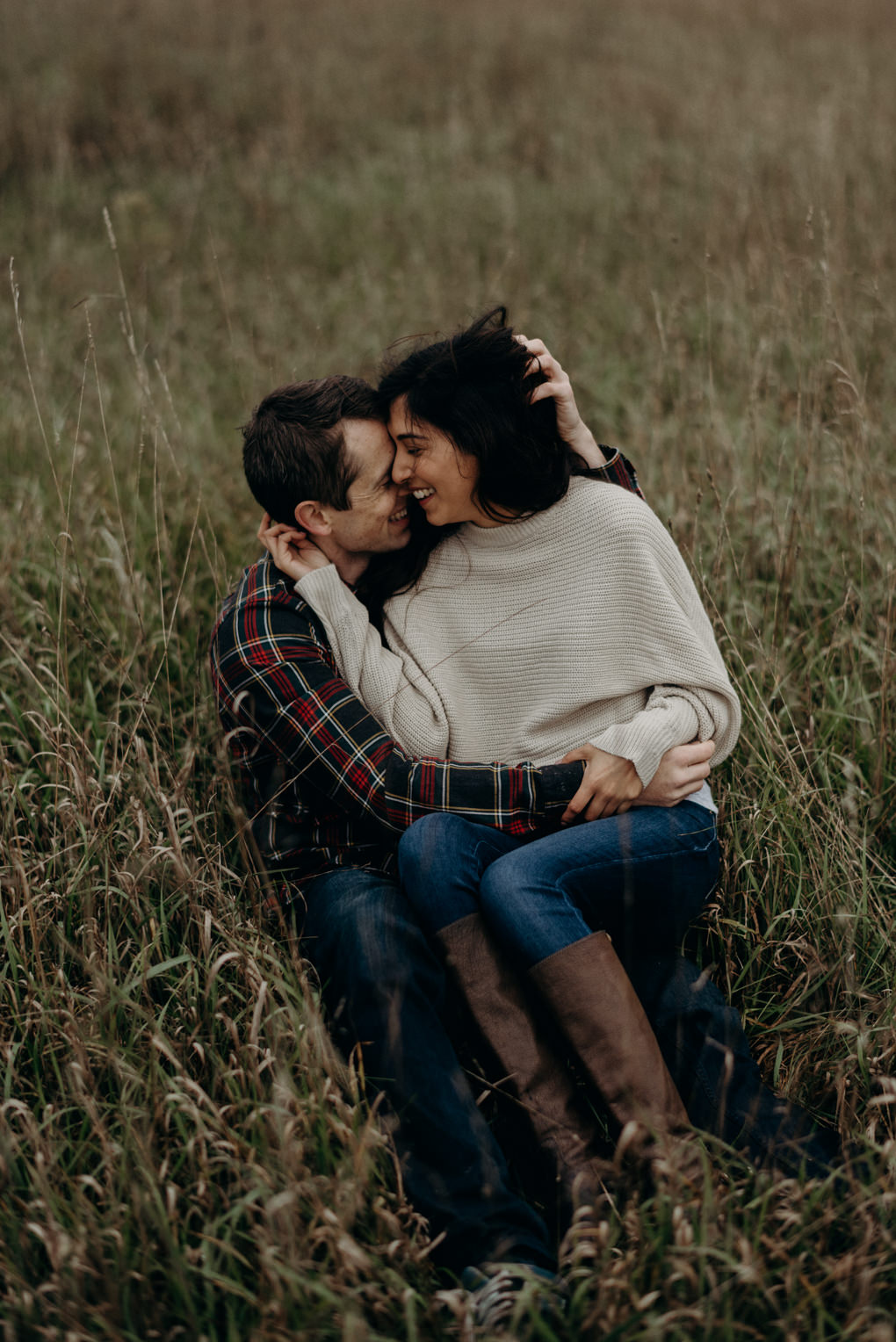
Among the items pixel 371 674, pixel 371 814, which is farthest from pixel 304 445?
pixel 371 814

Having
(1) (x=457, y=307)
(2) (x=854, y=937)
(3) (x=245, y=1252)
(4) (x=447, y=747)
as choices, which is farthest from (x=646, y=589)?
(1) (x=457, y=307)

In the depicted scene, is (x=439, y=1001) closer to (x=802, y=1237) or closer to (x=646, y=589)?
(x=802, y=1237)

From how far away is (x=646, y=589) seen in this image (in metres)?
2.13

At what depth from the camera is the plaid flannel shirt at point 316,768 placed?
205 centimetres

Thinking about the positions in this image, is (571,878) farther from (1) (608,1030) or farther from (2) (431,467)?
(2) (431,467)

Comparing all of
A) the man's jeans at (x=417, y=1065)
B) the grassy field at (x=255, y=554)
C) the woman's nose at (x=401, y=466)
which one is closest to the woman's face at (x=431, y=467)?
the woman's nose at (x=401, y=466)

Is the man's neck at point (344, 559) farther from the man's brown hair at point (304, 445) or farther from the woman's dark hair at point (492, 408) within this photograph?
the woman's dark hair at point (492, 408)

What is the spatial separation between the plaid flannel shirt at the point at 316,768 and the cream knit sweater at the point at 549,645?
0.13 m

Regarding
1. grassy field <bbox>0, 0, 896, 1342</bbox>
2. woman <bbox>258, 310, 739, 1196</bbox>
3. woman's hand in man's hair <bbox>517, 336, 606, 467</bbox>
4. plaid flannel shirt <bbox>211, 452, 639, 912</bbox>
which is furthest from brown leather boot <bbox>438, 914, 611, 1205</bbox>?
woman's hand in man's hair <bbox>517, 336, 606, 467</bbox>

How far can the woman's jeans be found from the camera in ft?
6.12

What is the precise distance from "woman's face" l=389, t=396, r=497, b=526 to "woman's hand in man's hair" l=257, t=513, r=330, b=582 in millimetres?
262

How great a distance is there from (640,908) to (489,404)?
1.19m

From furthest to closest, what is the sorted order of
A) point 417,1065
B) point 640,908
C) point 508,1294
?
Answer: point 640,908
point 417,1065
point 508,1294

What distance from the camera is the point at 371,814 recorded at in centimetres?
205
